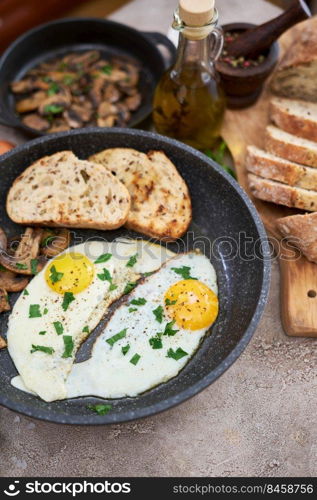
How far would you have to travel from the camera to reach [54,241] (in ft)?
10.3

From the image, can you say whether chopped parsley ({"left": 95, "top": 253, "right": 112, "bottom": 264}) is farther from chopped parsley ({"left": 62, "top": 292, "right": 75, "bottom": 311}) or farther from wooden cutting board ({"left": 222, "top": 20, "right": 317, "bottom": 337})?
wooden cutting board ({"left": 222, "top": 20, "right": 317, "bottom": 337})

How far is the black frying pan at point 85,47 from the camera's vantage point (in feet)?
12.7

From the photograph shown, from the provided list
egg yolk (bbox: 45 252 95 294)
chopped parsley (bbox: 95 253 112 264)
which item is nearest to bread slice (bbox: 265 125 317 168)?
chopped parsley (bbox: 95 253 112 264)

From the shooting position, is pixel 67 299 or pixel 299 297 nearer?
pixel 67 299

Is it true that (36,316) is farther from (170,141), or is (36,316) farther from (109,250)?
(170,141)

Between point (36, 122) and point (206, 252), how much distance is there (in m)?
1.47

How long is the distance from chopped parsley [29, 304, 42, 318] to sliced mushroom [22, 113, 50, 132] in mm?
1332

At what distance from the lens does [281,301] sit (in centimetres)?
315

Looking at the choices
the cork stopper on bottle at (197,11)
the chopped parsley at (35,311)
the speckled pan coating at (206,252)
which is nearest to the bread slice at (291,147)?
the speckled pan coating at (206,252)

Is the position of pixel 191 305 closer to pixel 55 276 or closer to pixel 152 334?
pixel 152 334

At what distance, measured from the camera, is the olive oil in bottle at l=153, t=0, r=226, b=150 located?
308cm

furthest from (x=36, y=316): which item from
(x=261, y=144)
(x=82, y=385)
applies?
(x=261, y=144)

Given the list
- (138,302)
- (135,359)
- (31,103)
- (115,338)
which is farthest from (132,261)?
(31,103)
